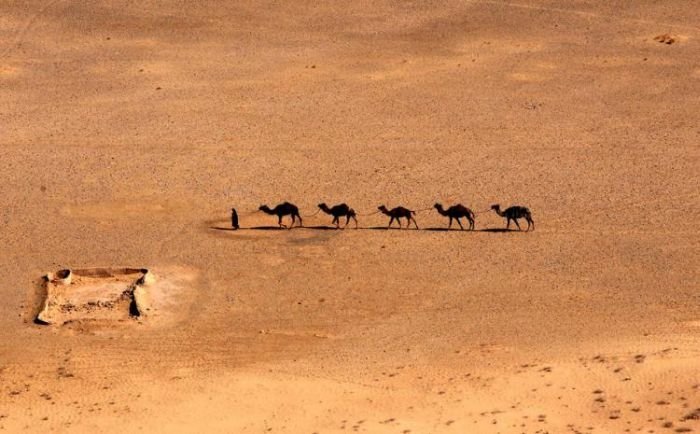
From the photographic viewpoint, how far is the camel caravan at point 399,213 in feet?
128

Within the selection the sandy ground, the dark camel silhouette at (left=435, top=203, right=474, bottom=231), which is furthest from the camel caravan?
the sandy ground

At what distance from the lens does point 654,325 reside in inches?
1326

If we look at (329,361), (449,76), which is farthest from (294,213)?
(449,76)

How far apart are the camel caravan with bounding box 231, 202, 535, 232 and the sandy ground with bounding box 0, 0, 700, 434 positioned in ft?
1.49

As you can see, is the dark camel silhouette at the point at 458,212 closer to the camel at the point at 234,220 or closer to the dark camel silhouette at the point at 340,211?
the dark camel silhouette at the point at 340,211

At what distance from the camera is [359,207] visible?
137ft

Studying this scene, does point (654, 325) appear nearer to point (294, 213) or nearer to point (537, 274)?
point (537, 274)

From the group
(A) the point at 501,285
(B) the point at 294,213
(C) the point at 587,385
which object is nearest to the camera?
(C) the point at 587,385

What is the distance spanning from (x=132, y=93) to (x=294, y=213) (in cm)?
1343

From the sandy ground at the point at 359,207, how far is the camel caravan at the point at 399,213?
17.9 inches

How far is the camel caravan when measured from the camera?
39.2 metres

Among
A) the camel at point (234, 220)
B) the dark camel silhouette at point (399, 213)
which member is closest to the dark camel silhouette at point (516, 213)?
the dark camel silhouette at point (399, 213)

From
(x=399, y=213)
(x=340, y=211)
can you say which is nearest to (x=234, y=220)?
(x=340, y=211)

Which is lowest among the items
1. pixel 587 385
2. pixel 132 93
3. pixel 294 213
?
pixel 587 385
